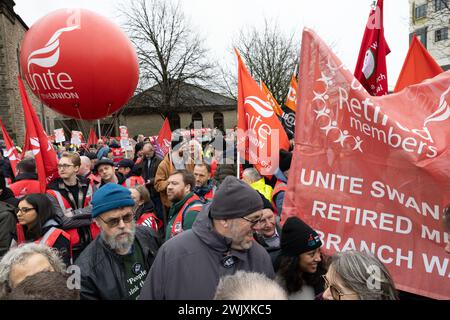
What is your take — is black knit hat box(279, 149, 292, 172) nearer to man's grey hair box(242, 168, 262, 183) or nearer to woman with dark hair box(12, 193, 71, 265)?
Result: man's grey hair box(242, 168, 262, 183)

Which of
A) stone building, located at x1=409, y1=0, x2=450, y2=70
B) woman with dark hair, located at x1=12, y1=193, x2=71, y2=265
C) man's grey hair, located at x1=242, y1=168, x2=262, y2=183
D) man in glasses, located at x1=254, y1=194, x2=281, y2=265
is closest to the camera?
man in glasses, located at x1=254, y1=194, x2=281, y2=265

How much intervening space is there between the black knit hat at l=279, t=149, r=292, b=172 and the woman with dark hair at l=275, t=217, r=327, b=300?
2.05 m

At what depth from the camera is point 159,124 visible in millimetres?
44844

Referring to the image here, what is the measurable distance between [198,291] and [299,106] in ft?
5.09

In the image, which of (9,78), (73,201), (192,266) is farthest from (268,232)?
(9,78)

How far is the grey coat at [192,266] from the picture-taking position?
2.06m

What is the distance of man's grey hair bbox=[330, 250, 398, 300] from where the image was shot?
5.76 feet

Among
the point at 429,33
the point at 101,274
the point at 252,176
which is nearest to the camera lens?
the point at 101,274

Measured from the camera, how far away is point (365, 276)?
1.81m

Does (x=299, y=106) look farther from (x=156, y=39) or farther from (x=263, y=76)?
(x=156, y=39)

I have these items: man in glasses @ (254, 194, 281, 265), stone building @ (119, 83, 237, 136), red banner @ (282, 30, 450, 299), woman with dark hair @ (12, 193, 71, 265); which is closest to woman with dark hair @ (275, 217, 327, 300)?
red banner @ (282, 30, 450, 299)

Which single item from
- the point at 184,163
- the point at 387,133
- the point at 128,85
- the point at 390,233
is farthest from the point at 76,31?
the point at 390,233

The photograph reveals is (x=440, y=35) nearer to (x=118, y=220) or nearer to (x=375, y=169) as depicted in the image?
(x=375, y=169)

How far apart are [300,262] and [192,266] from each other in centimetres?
83
